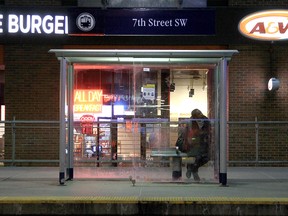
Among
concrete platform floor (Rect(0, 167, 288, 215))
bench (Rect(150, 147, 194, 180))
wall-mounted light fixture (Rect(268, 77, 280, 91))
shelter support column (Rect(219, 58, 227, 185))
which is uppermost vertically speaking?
wall-mounted light fixture (Rect(268, 77, 280, 91))

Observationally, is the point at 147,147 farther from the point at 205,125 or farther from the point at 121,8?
the point at 121,8

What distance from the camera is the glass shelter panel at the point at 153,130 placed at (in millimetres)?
10797

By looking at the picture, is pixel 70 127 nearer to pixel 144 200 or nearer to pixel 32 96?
pixel 144 200

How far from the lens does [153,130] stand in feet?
36.5

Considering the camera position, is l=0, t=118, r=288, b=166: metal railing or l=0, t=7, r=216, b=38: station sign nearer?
l=0, t=7, r=216, b=38: station sign

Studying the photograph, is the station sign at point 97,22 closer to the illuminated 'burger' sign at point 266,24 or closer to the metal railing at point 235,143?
the illuminated 'burger' sign at point 266,24

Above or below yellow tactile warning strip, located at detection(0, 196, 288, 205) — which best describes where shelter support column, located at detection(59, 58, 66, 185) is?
above

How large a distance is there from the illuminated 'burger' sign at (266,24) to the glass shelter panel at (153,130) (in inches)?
101

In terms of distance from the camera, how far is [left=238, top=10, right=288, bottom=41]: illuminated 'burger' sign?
44.7 feet

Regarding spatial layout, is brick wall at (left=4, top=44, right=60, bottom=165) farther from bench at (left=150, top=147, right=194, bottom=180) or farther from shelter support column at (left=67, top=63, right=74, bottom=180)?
Answer: bench at (left=150, top=147, right=194, bottom=180)

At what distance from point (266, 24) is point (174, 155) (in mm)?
5221

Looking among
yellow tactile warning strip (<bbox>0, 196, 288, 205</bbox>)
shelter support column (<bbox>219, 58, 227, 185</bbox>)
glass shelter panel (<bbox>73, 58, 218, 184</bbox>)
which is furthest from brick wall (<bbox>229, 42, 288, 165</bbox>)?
yellow tactile warning strip (<bbox>0, 196, 288, 205</bbox>)

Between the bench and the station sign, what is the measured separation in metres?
3.96

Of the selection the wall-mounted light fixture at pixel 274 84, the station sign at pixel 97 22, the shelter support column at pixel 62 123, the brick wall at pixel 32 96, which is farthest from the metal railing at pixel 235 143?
the shelter support column at pixel 62 123
